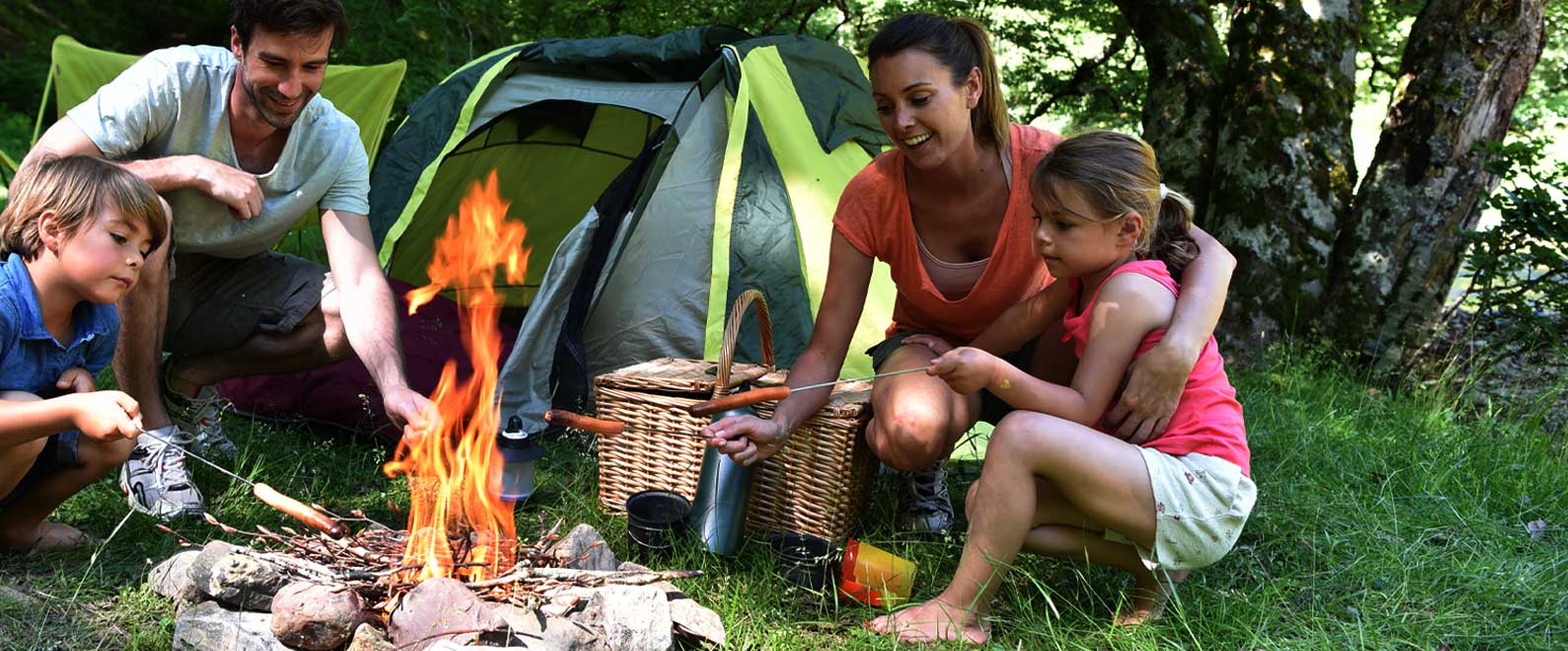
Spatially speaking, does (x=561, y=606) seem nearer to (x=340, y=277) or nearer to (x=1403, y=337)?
(x=340, y=277)

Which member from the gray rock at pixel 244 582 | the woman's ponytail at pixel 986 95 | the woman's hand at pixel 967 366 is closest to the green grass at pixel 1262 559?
the gray rock at pixel 244 582

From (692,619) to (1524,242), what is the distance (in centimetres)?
375

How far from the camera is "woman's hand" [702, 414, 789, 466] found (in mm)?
2645

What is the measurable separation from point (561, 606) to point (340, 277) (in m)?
1.45

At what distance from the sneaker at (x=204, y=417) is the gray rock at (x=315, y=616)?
1476 millimetres

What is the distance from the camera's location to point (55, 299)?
8.14ft

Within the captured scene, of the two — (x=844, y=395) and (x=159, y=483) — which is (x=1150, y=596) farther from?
(x=159, y=483)

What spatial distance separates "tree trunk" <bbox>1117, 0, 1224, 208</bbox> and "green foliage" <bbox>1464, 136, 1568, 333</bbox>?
3.43ft

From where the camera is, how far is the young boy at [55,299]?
2396 mm

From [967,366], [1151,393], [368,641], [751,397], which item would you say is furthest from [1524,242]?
[368,641]

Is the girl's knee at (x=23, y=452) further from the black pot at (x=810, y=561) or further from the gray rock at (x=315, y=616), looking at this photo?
the black pot at (x=810, y=561)

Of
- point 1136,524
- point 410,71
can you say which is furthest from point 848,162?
point 410,71

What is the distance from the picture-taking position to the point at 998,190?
115 inches

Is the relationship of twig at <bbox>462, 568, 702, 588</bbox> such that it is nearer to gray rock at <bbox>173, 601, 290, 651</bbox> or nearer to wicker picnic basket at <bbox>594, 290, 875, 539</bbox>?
gray rock at <bbox>173, 601, 290, 651</bbox>
